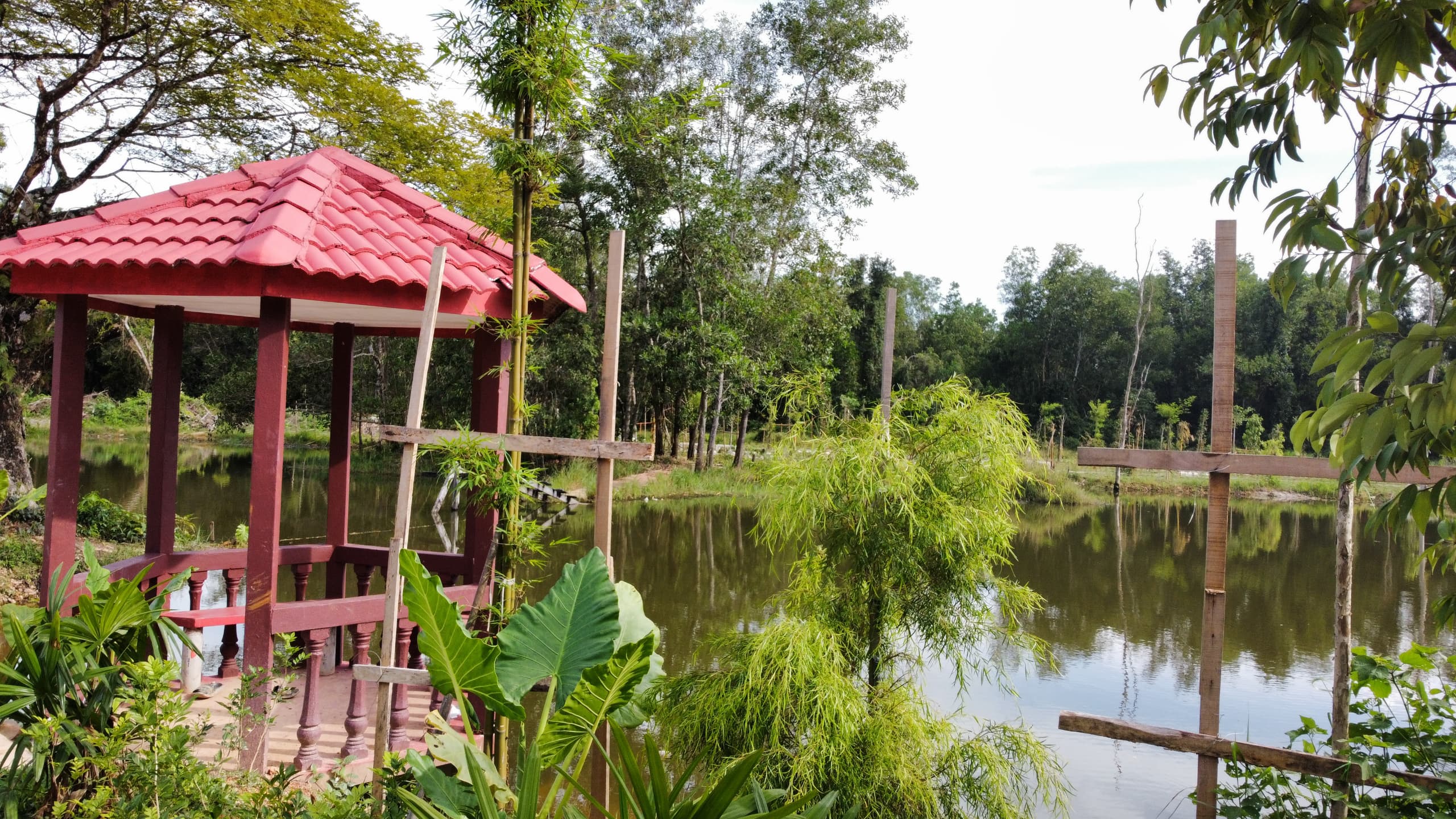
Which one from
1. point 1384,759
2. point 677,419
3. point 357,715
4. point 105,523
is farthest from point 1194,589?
point 105,523

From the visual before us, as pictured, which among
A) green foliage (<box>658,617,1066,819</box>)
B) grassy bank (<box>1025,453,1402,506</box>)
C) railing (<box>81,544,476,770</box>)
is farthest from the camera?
grassy bank (<box>1025,453,1402,506</box>)

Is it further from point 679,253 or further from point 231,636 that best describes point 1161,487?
point 231,636

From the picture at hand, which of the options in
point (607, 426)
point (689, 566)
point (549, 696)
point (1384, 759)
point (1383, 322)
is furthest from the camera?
point (689, 566)

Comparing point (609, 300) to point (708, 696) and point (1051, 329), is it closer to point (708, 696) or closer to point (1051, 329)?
point (708, 696)

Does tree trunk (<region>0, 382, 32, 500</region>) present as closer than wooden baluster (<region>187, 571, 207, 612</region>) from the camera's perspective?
No

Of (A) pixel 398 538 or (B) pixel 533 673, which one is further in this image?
(A) pixel 398 538

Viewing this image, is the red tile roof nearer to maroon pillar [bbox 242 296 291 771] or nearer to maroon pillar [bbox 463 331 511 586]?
maroon pillar [bbox 242 296 291 771]

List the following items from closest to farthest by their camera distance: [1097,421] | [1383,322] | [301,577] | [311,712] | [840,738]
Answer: [1383,322] < [840,738] < [311,712] < [301,577] < [1097,421]

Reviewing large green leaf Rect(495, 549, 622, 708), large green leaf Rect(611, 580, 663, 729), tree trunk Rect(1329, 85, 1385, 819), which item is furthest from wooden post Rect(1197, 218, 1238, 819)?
large green leaf Rect(495, 549, 622, 708)

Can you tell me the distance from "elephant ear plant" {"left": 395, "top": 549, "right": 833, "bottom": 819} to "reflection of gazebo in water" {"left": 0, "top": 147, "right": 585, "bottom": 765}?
396 millimetres

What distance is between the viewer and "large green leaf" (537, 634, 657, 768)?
233cm

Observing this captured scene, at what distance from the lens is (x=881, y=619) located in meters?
3.48

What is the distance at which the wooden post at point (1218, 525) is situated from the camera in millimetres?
2707

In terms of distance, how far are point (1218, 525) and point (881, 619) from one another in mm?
1246
